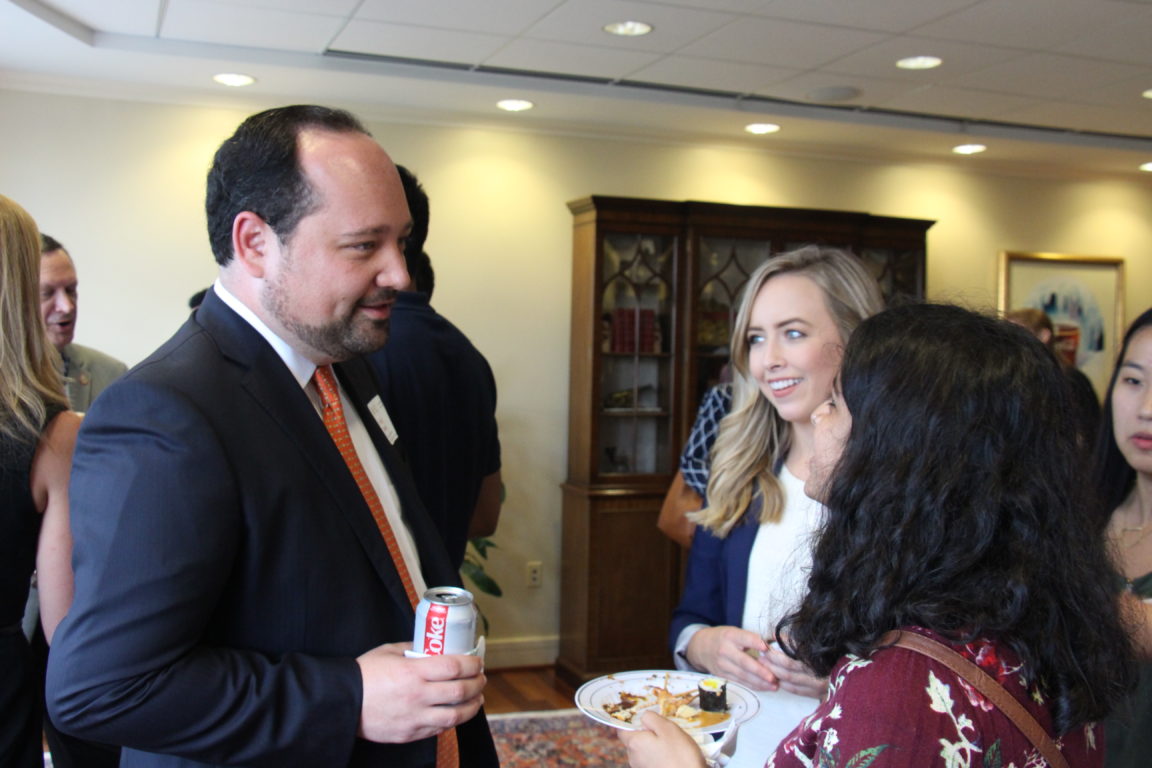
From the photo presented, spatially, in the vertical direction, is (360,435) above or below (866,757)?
above

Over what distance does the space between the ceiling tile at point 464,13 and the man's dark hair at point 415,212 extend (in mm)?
1507

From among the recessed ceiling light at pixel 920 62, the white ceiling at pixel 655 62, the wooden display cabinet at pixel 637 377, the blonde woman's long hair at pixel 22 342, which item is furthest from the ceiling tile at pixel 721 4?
the blonde woman's long hair at pixel 22 342

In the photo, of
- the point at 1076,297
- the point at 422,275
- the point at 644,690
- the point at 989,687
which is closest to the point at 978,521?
the point at 989,687

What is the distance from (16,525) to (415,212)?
978 mm

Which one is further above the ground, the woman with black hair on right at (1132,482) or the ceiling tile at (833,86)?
the ceiling tile at (833,86)

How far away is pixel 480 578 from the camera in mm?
4984

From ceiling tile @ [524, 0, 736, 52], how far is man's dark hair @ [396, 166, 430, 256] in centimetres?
153

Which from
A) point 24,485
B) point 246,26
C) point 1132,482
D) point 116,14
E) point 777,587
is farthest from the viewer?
point 246,26

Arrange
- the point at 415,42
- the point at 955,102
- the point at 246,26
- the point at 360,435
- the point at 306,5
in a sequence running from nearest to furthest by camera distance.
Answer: the point at 360,435 → the point at 306,5 → the point at 246,26 → the point at 415,42 → the point at 955,102

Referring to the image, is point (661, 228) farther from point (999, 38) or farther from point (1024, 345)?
point (1024, 345)

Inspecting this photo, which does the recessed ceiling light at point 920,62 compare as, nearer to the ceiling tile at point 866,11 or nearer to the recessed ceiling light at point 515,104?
the ceiling tile at point 866,11

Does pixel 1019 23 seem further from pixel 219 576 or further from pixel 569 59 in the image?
pixel 219 576

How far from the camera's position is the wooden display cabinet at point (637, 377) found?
5133 mm

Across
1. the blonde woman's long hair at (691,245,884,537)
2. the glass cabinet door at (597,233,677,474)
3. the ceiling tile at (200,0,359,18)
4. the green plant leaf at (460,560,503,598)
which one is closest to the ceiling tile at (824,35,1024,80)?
the glass cabinet door at (597,233,677,474)
